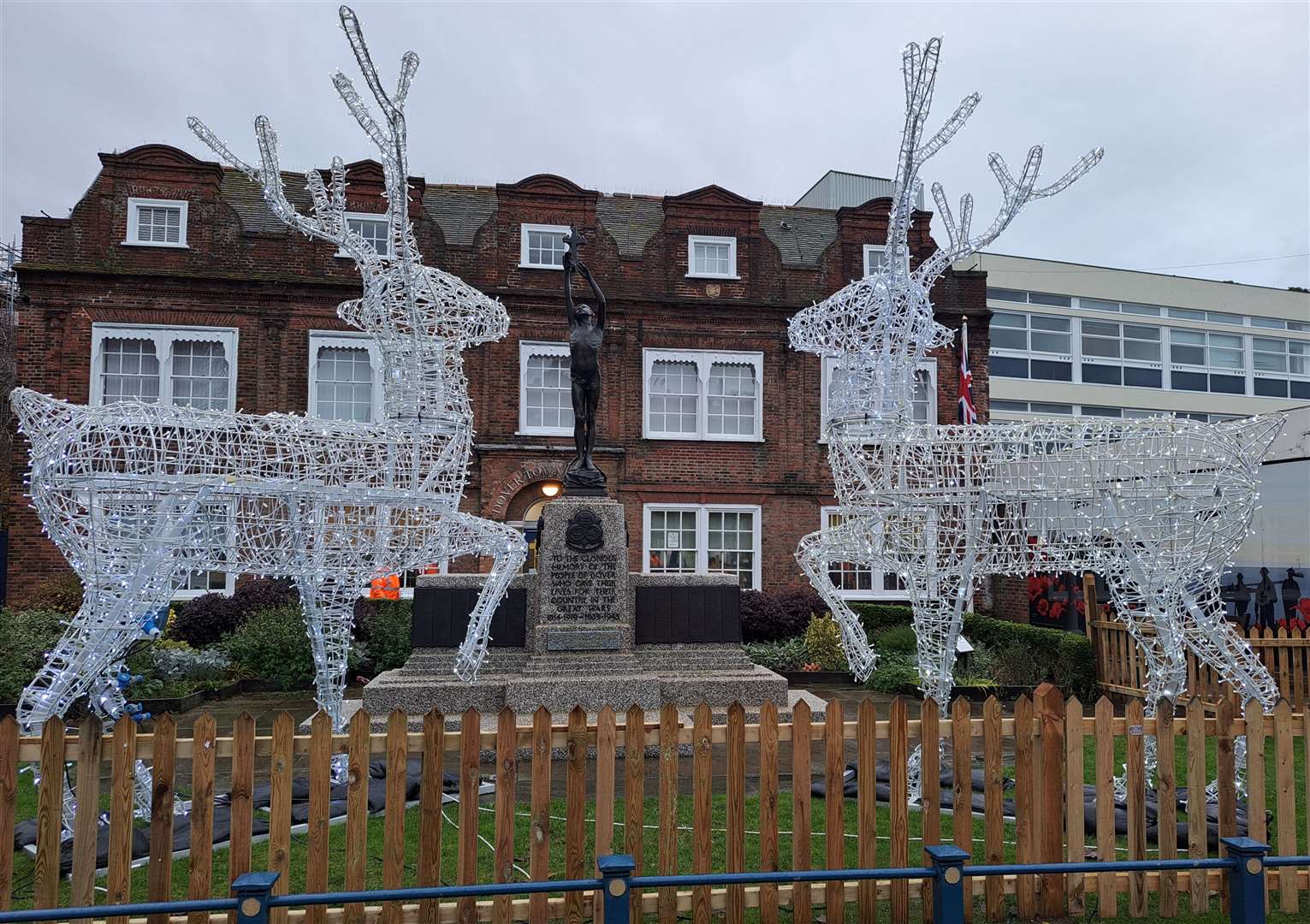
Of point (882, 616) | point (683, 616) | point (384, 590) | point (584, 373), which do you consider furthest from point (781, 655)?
point (384, 590)

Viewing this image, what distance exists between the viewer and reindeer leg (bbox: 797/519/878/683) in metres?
6.92

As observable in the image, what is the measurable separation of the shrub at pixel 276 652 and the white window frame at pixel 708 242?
33.5ft

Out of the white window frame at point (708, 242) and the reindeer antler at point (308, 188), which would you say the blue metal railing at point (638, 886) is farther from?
the white window frame at point (708, 242)

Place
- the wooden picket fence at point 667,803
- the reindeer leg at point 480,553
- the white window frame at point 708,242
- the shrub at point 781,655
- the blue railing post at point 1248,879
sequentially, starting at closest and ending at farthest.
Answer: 1. the blue railing post at point 1248,879
2. the wooden picket fence at point 667,803
3. the reindeer leg at point 480,553
4. the shrub at point 781,655
5. the white window frame at point 708,242

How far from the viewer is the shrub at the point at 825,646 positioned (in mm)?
13914

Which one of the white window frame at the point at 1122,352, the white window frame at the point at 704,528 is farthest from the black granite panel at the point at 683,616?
the white window frame at the point at 1122,352

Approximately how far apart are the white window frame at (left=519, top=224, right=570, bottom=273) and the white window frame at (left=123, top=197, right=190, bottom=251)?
20.6 feet

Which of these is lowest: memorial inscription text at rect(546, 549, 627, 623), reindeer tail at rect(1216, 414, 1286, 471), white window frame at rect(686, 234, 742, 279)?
memorial inscription text at rect(546, 549, 627, 623)

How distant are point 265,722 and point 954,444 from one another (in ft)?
27.1

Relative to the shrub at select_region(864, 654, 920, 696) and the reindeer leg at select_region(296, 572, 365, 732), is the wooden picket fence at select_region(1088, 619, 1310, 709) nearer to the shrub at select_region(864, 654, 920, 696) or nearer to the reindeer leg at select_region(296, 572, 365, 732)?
the shrub at select_region(864, 654, 920, 696)

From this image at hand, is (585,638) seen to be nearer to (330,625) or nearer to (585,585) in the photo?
(585,585)

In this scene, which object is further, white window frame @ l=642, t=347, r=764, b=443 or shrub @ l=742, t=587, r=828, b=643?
white window frame @ l=642, t=347, r=764, b=443

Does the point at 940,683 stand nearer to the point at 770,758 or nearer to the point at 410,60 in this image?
the point at 770,758

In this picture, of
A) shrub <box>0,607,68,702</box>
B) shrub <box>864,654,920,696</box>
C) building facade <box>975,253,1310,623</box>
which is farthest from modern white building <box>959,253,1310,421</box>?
shrub <box>0,607,68,702</box>
